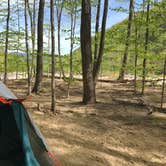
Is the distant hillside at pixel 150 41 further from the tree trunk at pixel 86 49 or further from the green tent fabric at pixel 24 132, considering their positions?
the green tent fabric at pixel 24 132

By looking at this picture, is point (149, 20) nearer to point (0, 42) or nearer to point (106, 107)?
point (106, 107)

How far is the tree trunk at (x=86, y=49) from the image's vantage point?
399 inches

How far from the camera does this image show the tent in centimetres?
419

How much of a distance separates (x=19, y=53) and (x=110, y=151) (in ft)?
49.0

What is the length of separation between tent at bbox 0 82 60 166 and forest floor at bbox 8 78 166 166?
44.6 inches

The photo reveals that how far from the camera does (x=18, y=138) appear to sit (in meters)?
4.67

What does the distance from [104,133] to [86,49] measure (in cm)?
361

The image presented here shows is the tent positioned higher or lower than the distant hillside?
lower

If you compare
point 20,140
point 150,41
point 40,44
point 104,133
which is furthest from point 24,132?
point 150,41

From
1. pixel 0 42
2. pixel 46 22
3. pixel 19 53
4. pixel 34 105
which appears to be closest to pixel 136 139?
pixel 34 105

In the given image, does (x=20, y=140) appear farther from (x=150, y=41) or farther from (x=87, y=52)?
(x=150, y=41)

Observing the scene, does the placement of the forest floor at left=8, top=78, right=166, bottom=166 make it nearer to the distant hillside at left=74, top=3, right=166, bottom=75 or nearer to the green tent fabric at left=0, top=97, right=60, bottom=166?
the green tent fabric at left=0, top=97, right=60, bottom=166

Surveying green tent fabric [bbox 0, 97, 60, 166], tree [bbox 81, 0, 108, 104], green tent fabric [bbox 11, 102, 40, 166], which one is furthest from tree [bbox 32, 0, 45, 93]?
green tent fabric [bbox 11, 102, 40, 166]

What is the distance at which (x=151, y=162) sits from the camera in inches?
233
